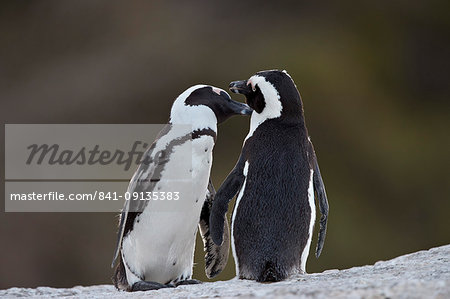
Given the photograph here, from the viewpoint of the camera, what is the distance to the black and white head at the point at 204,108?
3.41m

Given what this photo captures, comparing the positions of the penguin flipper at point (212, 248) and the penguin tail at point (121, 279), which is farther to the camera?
the penguin flipper at point (212, 248)

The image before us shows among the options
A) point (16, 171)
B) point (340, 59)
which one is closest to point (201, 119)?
point (16, 171)

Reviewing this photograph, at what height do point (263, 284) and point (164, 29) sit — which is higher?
point (164, 29)

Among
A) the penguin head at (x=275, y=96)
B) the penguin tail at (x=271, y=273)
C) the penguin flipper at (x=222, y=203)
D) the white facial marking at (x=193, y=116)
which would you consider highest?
the penguin head at (x=275, y=96)

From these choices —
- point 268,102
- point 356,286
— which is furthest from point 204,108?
point 356,286

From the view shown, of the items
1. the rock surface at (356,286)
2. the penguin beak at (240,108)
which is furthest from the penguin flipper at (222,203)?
the penguin beak at (240,108)

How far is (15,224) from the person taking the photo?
10055 mm

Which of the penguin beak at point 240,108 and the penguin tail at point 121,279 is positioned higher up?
the penguin beak at point 240,108

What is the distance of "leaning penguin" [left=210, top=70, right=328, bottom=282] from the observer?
2883 millimetres

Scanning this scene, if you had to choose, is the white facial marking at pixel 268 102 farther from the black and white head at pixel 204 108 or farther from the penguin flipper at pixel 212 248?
the penguin flipper at pixel 212 248

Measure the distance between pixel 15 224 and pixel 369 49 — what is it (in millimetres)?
5174

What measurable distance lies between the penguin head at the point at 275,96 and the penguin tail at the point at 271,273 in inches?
21.8

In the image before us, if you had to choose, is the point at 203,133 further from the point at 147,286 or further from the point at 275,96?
the point at 147,286

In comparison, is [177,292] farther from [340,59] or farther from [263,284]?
[340,59]
